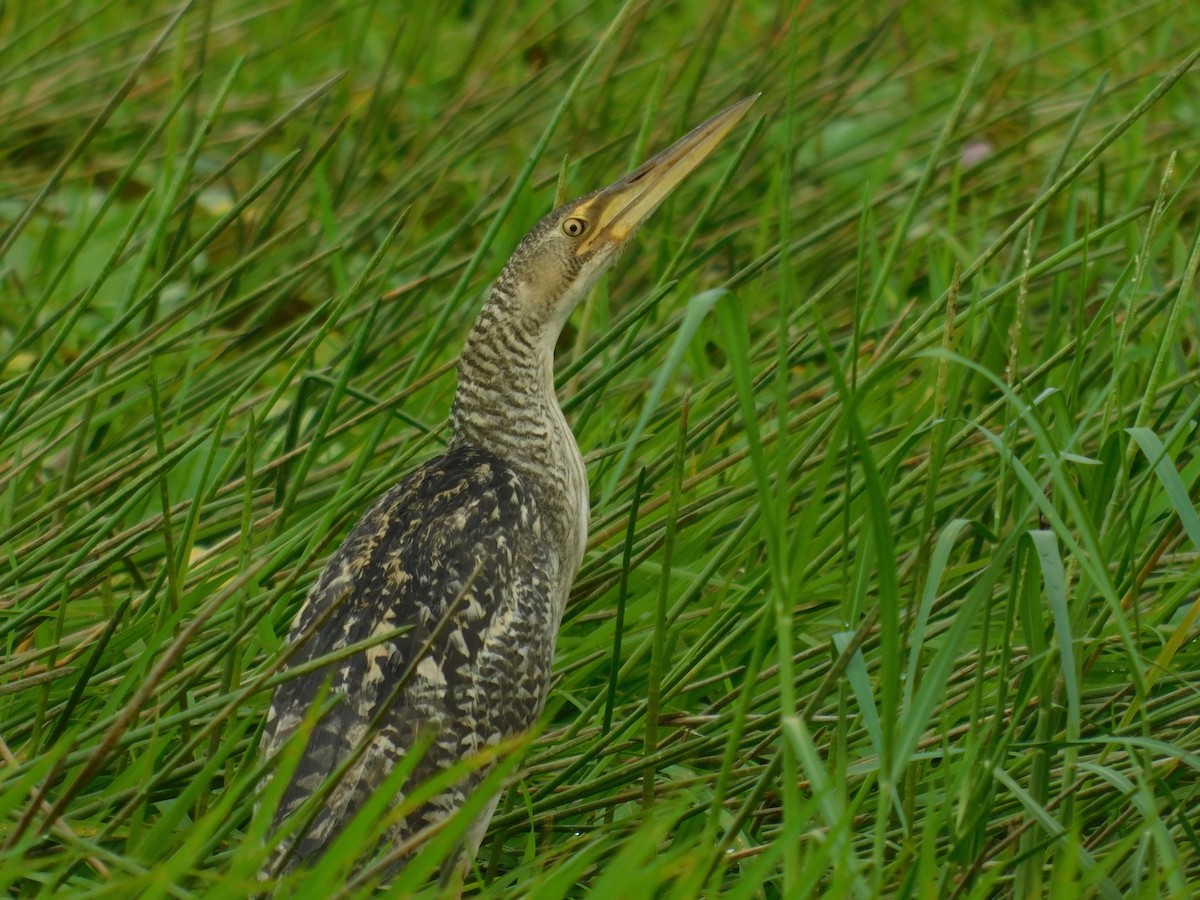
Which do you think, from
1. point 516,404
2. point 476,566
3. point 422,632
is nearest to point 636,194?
point 516,404

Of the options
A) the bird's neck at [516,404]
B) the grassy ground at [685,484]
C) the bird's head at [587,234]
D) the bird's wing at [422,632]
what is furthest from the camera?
the bird's head at [587,234]

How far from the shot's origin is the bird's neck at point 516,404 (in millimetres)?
3184

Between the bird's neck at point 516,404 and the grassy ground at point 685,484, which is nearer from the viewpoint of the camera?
the grassy ground at point 685,484

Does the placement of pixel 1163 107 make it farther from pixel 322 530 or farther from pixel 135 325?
pixel 322 530

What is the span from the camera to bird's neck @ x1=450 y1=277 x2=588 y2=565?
3184 millimetres

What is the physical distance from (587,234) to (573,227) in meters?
0.03

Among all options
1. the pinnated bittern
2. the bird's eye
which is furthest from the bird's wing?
the bird's eye

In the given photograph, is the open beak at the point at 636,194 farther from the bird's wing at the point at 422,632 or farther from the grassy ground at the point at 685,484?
the bird's wing at the point at 422,632

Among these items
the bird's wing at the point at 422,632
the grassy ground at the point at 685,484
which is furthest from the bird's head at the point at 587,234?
the bird's wing at the point at 422,632

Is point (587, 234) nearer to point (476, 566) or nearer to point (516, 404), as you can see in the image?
point (516, 404)

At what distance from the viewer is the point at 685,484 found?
11.1 feet

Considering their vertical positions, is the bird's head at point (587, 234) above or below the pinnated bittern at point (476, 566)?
above

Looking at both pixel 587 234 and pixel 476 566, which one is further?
pixel 587 234

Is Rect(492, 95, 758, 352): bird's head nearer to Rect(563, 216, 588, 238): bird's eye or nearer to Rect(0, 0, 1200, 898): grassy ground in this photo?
Rect(563, 216, 588, 238): bird's eye
